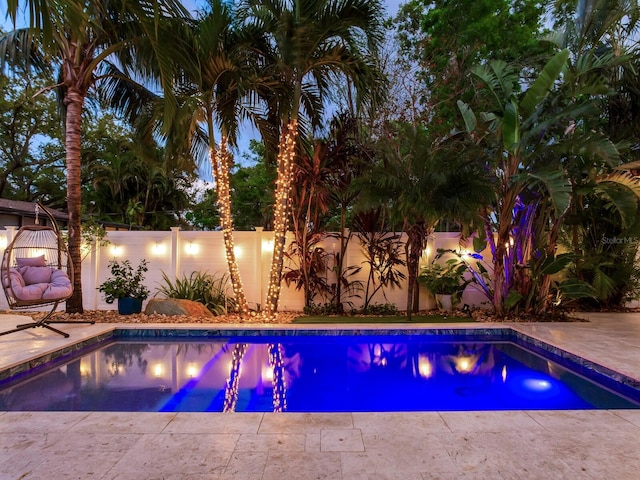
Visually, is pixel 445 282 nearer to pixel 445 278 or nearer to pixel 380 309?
pixel 445 278

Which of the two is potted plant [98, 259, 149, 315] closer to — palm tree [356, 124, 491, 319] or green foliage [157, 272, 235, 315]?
green foliage [157, 272, 235, 315]

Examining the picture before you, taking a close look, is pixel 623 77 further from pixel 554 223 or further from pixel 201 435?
pixel 201 435

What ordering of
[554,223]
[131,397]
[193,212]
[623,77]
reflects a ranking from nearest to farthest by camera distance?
1. [131,397]
2. [554,223]
3. [623,77]
4. [193,212]

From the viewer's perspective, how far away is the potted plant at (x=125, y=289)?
25.7 feet

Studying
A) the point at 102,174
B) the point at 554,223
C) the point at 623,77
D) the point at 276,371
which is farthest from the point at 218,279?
the point at 102,174

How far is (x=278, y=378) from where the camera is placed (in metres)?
4.83

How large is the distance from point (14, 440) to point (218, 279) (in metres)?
5.96

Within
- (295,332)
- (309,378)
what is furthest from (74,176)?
(309,378)

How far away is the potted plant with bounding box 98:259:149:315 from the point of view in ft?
25.7

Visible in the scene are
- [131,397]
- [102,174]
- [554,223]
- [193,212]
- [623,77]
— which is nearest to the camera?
[131,397]

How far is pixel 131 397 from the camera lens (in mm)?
4125

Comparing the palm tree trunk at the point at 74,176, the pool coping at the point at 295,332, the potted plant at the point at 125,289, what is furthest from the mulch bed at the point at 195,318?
the pool coping at the point at 295,332

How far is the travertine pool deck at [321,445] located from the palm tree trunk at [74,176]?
4.87 metres

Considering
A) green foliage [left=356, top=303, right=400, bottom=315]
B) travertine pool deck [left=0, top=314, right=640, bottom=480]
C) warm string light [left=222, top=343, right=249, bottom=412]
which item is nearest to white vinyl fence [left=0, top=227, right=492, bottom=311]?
green foliage [left=356, top=303, right=400, bottom=315]
